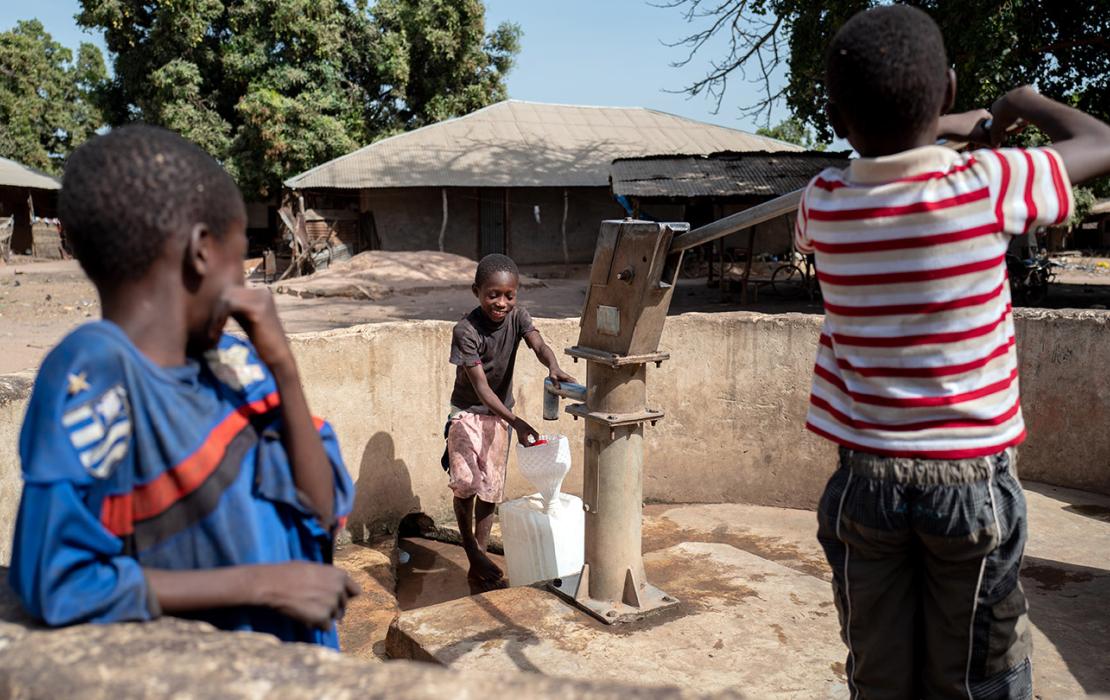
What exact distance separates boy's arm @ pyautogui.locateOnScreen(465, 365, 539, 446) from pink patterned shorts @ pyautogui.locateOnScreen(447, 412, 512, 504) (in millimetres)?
202

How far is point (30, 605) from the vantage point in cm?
111

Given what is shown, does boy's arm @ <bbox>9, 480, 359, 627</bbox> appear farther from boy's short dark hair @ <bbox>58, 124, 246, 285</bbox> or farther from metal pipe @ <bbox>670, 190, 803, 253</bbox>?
metal pipe @ <bbox>670, 190, 803, 253</bbox>

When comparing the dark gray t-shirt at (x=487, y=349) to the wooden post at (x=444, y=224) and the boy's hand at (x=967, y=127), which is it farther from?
the wooden post at (x=444, y=224)

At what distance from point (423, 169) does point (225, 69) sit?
6691 millimetres

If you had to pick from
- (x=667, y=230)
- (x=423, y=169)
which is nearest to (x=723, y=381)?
(x=667, y=230)

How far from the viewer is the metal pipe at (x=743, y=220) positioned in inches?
93.9

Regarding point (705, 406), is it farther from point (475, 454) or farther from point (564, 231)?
point (564, 231)

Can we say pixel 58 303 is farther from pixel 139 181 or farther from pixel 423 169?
pixel 139 181

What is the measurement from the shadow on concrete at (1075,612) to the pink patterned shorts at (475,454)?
7.85 feet

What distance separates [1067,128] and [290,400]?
1382mm

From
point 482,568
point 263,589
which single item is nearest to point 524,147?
point 482,568

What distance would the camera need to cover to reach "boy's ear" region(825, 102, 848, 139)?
5.24 feet

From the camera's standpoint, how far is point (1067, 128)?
5.06 feet

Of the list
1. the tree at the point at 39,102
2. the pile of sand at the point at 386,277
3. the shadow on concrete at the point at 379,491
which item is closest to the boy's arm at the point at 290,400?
the shadow on concrete at the point at 379,491
